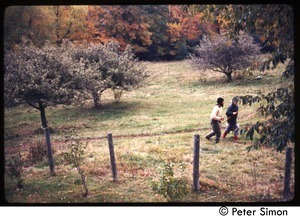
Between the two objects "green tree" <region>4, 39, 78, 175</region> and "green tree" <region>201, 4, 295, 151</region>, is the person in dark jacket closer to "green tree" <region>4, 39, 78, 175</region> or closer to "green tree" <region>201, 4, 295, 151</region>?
"green tree" <region>201, 4, 295, 151</region>

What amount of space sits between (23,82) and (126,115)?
13.4 ft

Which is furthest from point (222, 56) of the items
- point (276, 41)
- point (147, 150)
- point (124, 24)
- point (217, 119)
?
Result: point (276, 41)

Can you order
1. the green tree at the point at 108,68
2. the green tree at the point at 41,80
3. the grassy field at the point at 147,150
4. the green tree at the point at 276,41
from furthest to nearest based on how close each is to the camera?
1. the green tree at the point at 108,68
2. the green tree at the point at 41,80
3. the grassy field at the point at 147,150
4. the green tree at the point at 276,41

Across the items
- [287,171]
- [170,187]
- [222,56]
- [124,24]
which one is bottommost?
[170,187]

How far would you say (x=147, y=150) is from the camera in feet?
29.4

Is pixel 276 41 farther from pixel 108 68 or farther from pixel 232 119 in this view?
pixel 108 68

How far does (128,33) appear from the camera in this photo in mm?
8281

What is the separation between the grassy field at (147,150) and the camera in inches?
242

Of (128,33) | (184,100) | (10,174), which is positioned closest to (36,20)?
(128,33)

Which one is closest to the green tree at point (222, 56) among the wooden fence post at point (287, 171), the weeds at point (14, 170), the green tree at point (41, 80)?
the green tree at point (41, 80)

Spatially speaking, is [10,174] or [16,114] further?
[16,114]

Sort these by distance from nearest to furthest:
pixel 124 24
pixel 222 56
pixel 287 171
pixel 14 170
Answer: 1. pixel 287 171
2. pixel 14 170
3. pixel 124 24
4. pixel 222 56

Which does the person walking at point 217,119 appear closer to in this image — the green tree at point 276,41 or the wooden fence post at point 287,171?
the wooden fence post at point 287,171
